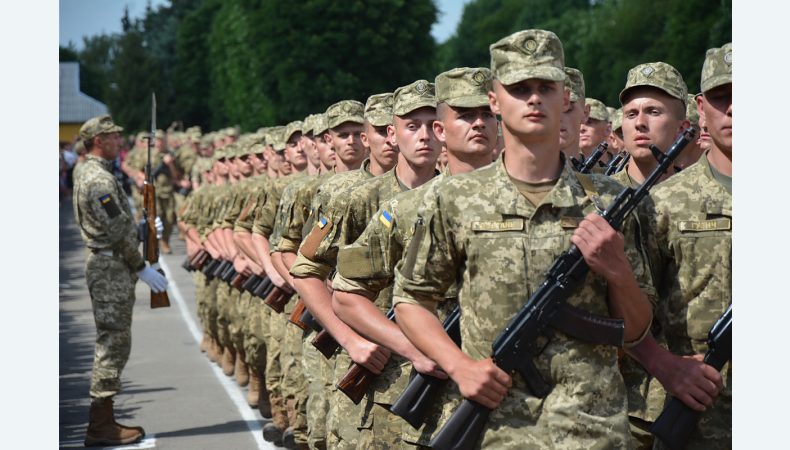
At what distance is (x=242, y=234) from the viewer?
14180 mm

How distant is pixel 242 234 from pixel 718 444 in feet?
28.6

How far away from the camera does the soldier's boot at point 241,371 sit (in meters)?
15.9

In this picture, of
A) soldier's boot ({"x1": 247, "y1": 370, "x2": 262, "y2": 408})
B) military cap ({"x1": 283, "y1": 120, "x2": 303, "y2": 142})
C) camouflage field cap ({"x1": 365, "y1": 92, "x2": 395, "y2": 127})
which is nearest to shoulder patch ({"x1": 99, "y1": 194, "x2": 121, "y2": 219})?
military cap ({"x1": 283, "y1": 120, "x2": 303, "y2": 142})

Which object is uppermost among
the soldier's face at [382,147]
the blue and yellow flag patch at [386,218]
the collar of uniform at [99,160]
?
the soldier's face at [382,147]

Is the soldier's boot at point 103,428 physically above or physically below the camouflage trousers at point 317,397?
below

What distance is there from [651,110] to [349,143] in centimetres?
321

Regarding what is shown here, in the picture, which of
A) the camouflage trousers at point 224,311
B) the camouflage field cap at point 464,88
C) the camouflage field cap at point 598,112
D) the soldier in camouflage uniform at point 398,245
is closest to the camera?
the soldier in camouflage uniform at point 398,245

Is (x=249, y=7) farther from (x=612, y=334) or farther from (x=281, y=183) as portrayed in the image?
(x=612, y=334)

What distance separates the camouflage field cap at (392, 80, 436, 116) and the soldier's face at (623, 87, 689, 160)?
0.97 meters

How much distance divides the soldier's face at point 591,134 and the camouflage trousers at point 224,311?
6.15m

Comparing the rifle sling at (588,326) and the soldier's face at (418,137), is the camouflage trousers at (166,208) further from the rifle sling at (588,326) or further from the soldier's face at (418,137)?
the rifle sling at (588,326)

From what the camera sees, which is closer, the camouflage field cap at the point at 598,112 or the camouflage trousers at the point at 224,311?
the camouflage field cap at the point at 598,112

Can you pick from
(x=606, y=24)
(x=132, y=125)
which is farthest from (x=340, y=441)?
(x=132, y=125)

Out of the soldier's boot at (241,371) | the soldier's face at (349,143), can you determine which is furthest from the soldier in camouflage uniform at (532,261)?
the soldier's boot at (241,371)
